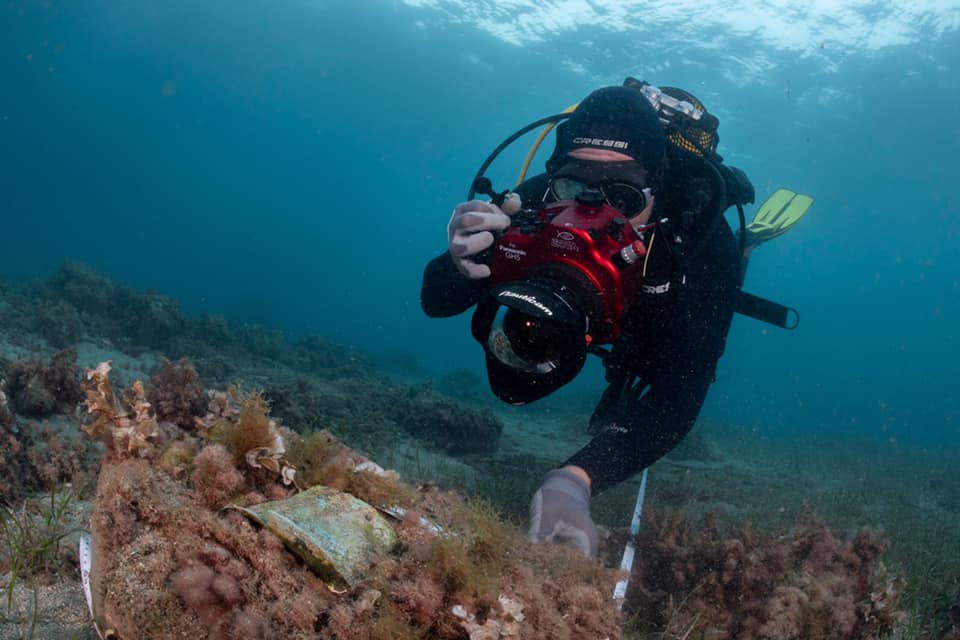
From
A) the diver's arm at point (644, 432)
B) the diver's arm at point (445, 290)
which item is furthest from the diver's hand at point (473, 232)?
the diver's arm at point (644, 432)

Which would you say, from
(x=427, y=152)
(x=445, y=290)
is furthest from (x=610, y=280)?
(x=427, y=152)

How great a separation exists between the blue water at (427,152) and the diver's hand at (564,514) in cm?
1909

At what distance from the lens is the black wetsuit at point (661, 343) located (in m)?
2.84

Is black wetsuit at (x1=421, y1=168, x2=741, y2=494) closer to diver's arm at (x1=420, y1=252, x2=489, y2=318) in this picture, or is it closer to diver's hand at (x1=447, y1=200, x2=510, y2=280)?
diver's arm at (x1=420, y1=252, x2=489, y2=318)

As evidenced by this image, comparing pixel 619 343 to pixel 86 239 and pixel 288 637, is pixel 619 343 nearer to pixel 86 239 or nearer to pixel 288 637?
pixel 288 637

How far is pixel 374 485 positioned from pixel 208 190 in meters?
124

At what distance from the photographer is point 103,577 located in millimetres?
1346

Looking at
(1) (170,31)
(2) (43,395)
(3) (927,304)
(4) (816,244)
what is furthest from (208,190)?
(3) (927,304)

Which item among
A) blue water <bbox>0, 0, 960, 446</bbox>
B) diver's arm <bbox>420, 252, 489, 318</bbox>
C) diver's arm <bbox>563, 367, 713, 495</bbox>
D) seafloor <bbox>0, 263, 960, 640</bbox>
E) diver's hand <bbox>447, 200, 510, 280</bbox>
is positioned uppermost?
blue water <bbox>0, 0, 960, 446</bbox>

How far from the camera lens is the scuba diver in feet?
7.73

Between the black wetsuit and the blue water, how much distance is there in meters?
17.9

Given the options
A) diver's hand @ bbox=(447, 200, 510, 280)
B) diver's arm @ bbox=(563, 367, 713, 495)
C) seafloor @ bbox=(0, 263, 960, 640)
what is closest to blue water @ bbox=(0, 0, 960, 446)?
seafloor @ bbox=(0, 263, 960, 640)

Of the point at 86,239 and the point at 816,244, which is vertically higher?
the point at 816,244

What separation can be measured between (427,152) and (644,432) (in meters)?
66.7
